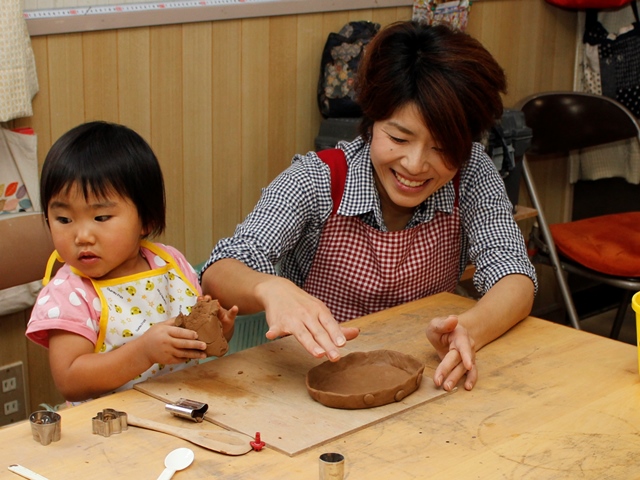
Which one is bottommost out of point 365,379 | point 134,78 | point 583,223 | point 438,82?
point 583,223

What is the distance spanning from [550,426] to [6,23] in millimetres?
1629

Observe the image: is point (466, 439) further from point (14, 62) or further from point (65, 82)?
point (65, 82)

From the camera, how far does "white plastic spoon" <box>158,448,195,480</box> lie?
117cm

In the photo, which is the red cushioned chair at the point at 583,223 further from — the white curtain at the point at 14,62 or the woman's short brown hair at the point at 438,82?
the white curtain at the point at 14,62

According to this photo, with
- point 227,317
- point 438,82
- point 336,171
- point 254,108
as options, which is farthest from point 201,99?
point 227,317

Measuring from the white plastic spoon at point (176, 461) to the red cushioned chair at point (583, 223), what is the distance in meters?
2.24

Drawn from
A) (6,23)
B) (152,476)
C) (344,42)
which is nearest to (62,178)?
(152,476)

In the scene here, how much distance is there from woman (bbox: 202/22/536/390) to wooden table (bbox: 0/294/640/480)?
6.9 inches

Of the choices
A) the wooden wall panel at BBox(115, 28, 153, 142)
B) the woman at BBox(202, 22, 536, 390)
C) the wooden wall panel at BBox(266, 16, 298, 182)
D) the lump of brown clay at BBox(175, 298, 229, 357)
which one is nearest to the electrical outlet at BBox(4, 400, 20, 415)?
the wooden wall panel at BBox(115, 28, 153, 142)

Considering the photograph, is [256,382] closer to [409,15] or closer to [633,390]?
[633,390]

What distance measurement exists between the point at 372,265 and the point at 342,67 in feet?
3.84

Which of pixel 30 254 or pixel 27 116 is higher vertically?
pixel 27 116

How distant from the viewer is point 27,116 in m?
2.42

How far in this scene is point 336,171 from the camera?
204cm
